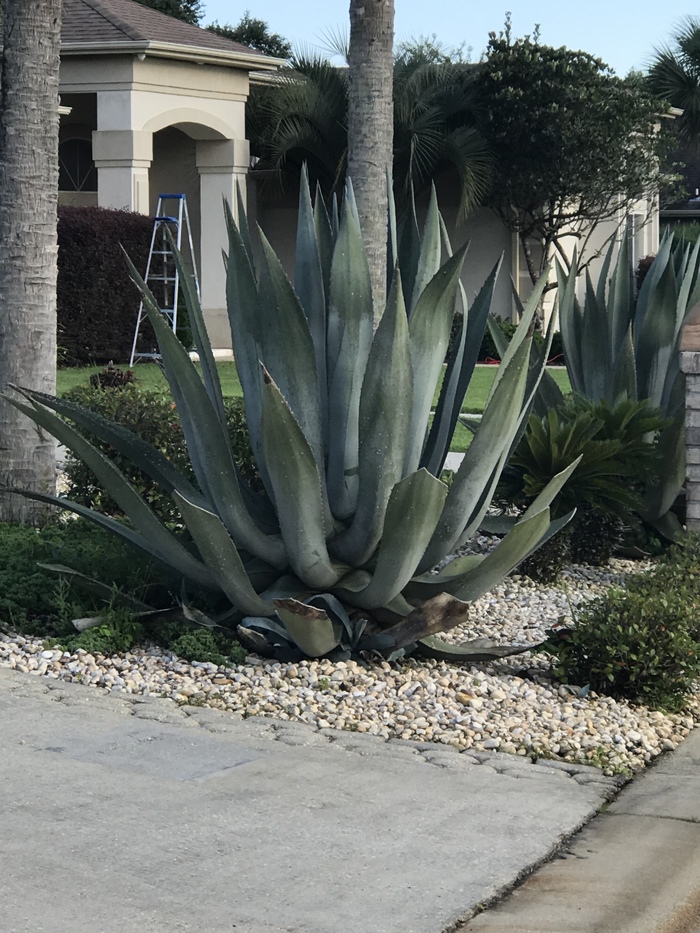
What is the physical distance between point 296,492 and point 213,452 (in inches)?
20.6

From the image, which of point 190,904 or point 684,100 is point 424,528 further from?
point 684,100

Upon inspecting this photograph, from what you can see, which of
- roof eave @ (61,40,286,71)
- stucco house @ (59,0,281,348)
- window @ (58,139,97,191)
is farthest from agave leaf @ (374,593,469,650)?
window @ (58,139,97,191)

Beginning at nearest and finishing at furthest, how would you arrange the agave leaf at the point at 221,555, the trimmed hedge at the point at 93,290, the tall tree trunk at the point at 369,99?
the agave leaf at the point at 221,555 → the tall tree trunk at the point at 369,99 → the trimmed hedge at the point at 93,290

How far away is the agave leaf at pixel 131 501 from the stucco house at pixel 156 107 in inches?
576

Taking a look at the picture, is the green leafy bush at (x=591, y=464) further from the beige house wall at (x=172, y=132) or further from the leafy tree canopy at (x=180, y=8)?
the leafy tree canopy at (x=180, y=8)

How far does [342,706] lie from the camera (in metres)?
5.15

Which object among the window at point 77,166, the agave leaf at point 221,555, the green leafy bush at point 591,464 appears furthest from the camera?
the window at point 77,166

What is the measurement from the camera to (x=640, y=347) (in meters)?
8.20

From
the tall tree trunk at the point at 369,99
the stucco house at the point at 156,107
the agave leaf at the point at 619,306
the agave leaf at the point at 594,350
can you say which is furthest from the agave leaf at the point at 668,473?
the stucco house at the point at 156,107

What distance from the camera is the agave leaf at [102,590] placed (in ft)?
19.6

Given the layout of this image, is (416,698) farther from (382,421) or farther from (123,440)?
(123,440)

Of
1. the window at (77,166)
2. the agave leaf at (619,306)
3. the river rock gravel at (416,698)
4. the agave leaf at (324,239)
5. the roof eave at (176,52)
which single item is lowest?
the river rock gravel at (416,698)

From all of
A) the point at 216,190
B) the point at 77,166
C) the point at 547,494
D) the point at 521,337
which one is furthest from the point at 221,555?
the point at 77,166

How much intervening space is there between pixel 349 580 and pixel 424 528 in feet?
1.81
